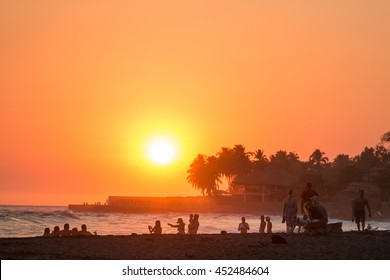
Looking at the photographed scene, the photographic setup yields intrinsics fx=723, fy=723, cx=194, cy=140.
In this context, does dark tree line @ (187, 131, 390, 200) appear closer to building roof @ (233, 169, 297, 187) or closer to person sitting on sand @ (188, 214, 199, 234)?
building roof @ (233, 169, 297, 187)

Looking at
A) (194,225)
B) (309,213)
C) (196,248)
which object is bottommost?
(196,248)

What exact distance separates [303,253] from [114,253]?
429 centimetres

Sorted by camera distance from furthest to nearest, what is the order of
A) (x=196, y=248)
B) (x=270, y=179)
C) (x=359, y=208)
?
1. (x=270, y=179)
2. (x=359, y=208)
3. (x=196, y=248)

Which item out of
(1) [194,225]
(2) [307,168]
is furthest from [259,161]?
(1) [194,225]

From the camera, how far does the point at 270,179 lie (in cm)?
11244

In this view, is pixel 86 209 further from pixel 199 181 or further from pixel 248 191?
pixel 248 191

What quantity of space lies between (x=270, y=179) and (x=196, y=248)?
96.1m

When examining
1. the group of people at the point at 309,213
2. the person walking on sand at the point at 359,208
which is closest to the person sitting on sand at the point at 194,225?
the group of people at the point at 309,213

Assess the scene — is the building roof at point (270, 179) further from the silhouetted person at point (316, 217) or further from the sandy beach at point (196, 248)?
the sandy beach at point (196, 248)

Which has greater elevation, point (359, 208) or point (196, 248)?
point (359, 208)

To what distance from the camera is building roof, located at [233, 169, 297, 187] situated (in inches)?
4392

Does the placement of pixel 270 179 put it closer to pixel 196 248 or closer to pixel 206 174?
pixel 206 174

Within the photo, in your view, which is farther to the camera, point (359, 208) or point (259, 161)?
point (259, 161)

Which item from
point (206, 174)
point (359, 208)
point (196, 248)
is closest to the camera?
point (196, 248)
